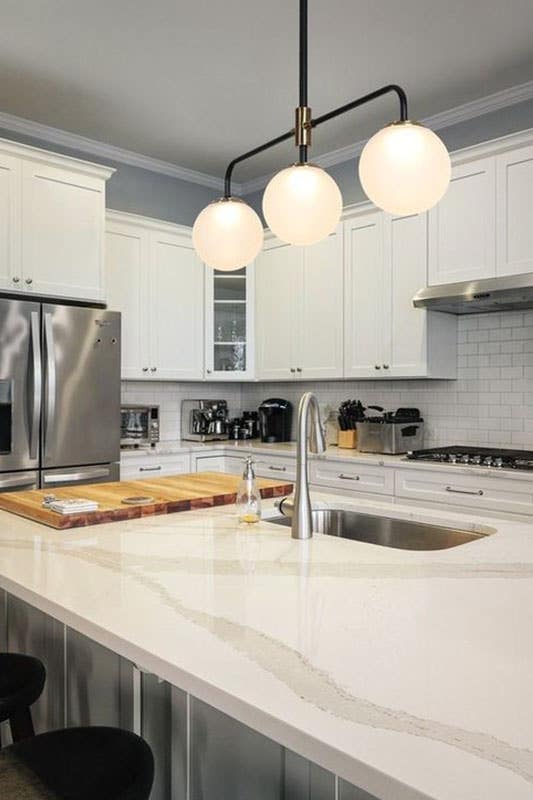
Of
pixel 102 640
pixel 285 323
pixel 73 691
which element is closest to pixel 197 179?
pixel 285 323

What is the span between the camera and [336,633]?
3.20 feet

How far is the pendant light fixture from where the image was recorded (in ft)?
4.95

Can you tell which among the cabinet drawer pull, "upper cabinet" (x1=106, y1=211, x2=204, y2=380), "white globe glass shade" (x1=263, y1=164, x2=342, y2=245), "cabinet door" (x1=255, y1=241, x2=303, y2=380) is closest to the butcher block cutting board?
"white globe glass shade" (x1=263, y1=164, x2=342, y2=245)

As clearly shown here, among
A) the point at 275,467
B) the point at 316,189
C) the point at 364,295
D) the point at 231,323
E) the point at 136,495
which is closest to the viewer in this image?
the point at 316,189

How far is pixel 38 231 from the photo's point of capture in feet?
11.0

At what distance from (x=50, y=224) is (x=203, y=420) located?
5.67 ft

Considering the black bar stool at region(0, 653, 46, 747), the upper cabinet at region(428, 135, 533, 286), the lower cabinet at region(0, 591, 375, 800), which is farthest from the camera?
the upper cabinet at region(428, 135, 533, 286)

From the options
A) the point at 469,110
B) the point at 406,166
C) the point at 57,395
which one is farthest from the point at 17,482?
the point at 469,110

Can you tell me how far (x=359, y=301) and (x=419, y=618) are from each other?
2955 millimetres

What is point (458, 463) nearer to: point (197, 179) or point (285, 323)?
point (285, 323)

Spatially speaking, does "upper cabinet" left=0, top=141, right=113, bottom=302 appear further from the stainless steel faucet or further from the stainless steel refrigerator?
the stainless steel faucet

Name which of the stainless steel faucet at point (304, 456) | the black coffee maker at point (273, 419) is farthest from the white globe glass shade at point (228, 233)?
the black coffee maker at point (273, 419)

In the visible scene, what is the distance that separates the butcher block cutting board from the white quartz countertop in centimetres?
13

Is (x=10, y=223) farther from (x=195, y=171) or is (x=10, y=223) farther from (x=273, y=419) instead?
(x=273, y=419)
